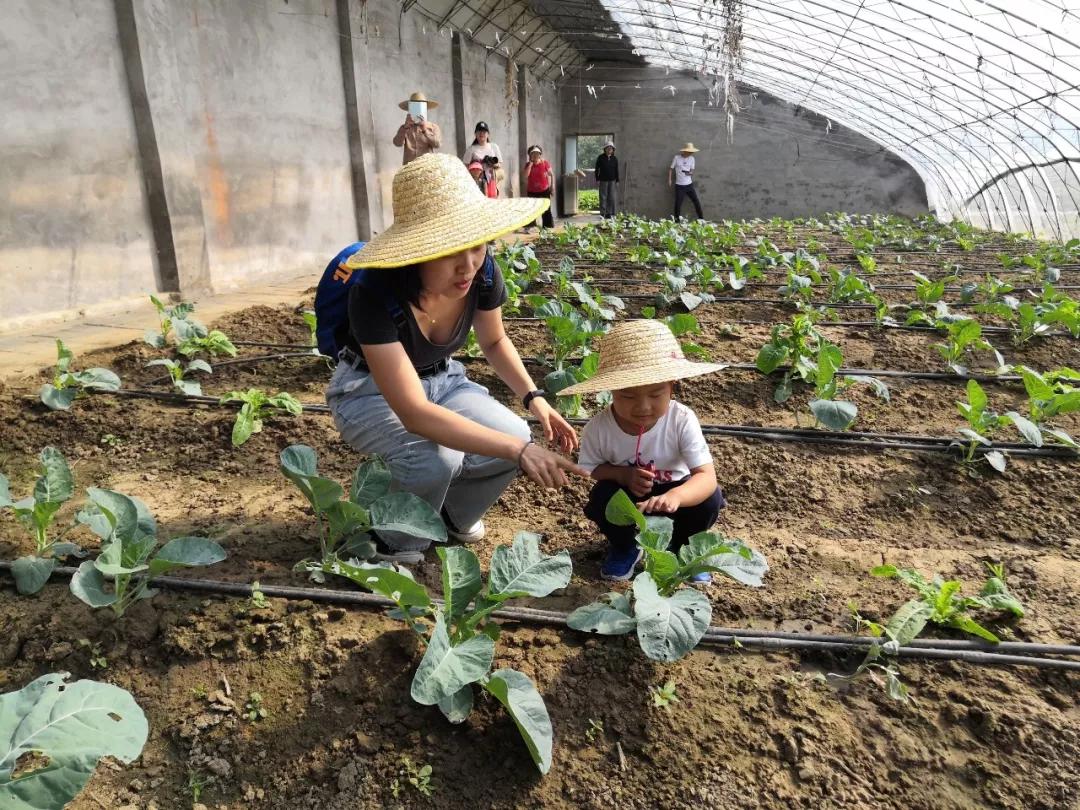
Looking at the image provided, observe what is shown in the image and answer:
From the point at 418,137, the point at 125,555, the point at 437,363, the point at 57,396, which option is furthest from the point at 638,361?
the point at 418,137

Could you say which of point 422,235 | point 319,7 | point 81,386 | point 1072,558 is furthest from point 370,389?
point 319,7

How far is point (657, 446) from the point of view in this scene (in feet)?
7.07

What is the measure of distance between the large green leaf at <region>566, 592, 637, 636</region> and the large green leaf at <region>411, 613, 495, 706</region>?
282 mm

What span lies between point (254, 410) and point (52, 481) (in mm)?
1168

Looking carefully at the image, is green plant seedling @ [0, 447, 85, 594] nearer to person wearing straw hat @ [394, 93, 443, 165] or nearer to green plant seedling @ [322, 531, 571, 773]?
green plant seedling @ [322, 531, 571, 773]

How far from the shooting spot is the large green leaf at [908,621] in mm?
1815

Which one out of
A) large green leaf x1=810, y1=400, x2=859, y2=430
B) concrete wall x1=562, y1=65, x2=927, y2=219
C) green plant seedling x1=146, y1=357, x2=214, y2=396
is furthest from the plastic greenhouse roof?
green plant seedling x1=146, y1=357, x2=214, y2=396

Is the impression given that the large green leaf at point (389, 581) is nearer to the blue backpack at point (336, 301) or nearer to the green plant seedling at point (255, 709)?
the green plant seedling at point (255, 709)

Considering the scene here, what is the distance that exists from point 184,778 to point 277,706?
0.72 feet

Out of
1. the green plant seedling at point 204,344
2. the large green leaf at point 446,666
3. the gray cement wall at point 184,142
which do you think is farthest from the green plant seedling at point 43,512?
the gray cement wall at point 184,142

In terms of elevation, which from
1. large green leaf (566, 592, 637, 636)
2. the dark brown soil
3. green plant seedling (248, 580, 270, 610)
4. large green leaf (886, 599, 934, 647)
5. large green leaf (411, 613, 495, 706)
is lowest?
the dark brown soil

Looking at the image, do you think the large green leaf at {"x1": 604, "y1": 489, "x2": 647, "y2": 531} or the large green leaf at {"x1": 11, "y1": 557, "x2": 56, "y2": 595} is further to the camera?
the large green leaf at {"x1": 11, "y1": 557, "x2": 56, "y2": 595}

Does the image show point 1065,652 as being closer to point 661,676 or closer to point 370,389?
point 661,676

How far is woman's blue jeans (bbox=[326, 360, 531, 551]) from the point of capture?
7.35 feet
